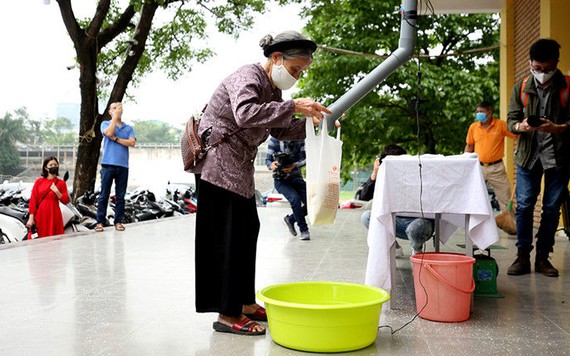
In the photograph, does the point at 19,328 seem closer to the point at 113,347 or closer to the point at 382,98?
the point at 113,347

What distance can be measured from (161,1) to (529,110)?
1009 centimetres

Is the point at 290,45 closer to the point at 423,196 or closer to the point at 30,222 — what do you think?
the point at 423,196

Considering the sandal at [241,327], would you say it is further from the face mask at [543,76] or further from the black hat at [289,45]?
the face mask at [543,76]

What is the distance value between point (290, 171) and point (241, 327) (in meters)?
→ 4.62

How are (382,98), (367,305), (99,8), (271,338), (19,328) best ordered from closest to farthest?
(367,305) → (271,338) → (19,328) → (99,8) → (382,98)

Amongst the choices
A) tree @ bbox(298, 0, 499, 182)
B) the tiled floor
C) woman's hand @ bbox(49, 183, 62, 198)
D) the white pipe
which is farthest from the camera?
tree @ bbox(298, 0, 499, 182)

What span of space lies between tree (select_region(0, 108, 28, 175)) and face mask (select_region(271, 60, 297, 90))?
1961cm

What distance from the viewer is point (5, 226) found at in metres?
8.48

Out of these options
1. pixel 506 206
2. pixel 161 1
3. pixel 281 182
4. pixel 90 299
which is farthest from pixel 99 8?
pixel 90 299

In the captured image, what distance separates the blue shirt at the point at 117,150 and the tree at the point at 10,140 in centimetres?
1392

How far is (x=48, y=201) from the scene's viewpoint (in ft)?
28.2

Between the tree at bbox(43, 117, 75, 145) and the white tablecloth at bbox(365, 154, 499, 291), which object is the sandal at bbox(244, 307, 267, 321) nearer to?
the white tablecloth at bbox(365, 154, 499, 291)

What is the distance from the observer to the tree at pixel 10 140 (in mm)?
21703

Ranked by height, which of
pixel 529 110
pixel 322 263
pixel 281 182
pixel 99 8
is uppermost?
pixel 99 8
